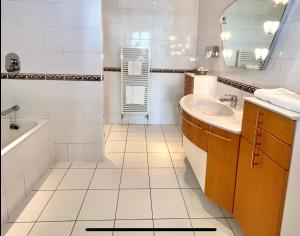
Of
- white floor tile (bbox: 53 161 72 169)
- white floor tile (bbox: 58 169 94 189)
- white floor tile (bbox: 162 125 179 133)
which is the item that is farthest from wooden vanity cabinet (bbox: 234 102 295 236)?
white floor tile (bbox: 162 125 179 133)

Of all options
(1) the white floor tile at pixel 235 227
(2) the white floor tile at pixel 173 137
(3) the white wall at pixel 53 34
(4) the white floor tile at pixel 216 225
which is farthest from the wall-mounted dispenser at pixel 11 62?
(1) the white floor tile at pixel 235 227

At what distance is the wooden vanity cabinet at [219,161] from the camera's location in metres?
1.97

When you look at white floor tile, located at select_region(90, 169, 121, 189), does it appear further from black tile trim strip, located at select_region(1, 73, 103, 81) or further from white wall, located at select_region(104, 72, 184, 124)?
white wall, located at select_region(104, 72, 184, 124)

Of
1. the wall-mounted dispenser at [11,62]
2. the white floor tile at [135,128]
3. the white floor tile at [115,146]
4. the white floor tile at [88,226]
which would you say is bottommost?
the white floor tile at [88,226]

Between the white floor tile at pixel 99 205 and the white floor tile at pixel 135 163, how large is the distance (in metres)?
0.59

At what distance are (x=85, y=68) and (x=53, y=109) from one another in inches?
23.9

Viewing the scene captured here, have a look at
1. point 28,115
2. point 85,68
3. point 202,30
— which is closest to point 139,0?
point 202,30

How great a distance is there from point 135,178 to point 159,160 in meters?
0.57

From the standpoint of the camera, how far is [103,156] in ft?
10.7

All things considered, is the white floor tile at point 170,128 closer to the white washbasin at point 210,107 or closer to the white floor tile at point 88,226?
the white washbasin at point 210,107

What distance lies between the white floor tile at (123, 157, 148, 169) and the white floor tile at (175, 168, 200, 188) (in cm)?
43

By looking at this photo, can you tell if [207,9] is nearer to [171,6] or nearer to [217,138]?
[171,6]

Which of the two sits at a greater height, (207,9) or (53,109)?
(207,9)

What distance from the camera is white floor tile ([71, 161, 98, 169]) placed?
10.0 ft
